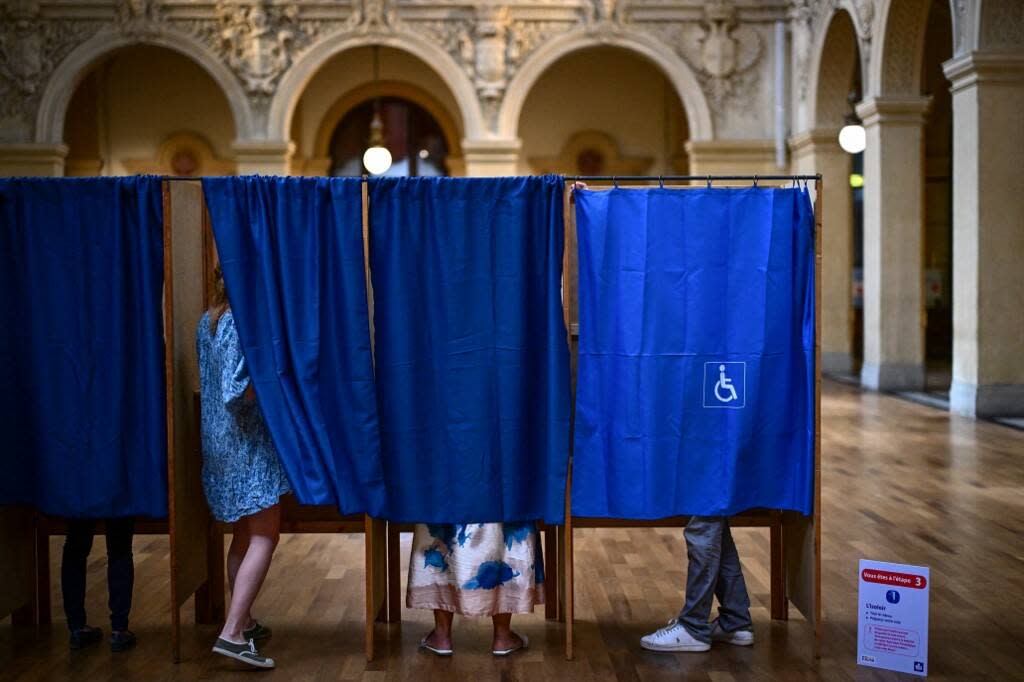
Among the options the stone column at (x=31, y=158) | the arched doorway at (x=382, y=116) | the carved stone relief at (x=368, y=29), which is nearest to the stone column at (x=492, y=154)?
the carved stone relief at (x=368, y=29)

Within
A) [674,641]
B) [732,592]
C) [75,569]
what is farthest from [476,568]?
[75,569]

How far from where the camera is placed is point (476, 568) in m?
5.14

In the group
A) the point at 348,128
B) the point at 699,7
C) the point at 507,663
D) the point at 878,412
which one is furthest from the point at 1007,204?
the point at 348,128

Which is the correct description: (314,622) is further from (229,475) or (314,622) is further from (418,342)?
(418,342)

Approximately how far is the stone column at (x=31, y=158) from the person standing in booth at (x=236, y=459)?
50.6 ft

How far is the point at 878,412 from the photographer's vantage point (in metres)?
13.7

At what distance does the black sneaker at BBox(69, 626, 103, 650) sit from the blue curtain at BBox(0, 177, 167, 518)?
58cm

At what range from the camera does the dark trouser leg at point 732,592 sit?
17.3 feet

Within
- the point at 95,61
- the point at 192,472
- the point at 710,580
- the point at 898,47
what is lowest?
the point at 710,580

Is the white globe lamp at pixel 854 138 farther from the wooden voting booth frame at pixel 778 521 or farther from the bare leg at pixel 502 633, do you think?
the bare leg at pixel 502 633

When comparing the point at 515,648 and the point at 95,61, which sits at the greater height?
the point at 95,61

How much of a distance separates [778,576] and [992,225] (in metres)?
8.52

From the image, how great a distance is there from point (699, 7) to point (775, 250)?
15147mm

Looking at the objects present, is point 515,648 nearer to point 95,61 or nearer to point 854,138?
point 854,138
